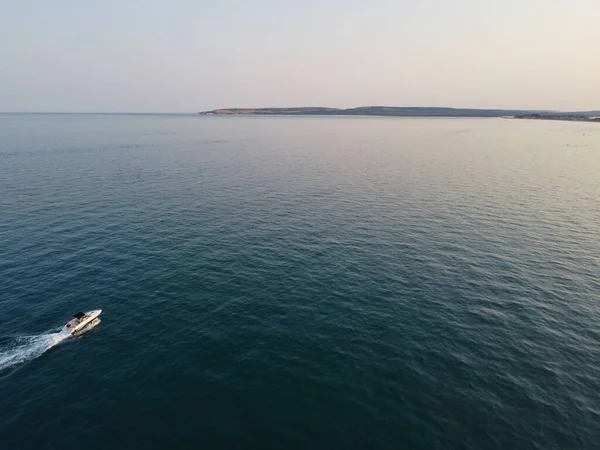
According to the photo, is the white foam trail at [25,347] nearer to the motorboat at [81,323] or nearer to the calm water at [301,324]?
the calm water at [301,324]

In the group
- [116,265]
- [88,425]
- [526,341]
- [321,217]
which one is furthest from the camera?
[321,217]

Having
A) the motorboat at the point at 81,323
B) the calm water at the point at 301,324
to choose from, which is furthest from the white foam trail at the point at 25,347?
the motorboat at the point at 81,323

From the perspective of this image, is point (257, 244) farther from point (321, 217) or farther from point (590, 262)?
point (590, 262)

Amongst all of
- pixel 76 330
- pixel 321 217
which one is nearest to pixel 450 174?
pixel 321 217

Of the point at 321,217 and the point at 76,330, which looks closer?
the point at 76,330

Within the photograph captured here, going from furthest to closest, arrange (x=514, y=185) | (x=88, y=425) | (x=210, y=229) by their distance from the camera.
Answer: (x=514, y=185)
(x=210, y=229)
(x=88, y=425)

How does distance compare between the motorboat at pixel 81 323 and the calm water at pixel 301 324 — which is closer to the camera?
the calm water at pixel 301 324
